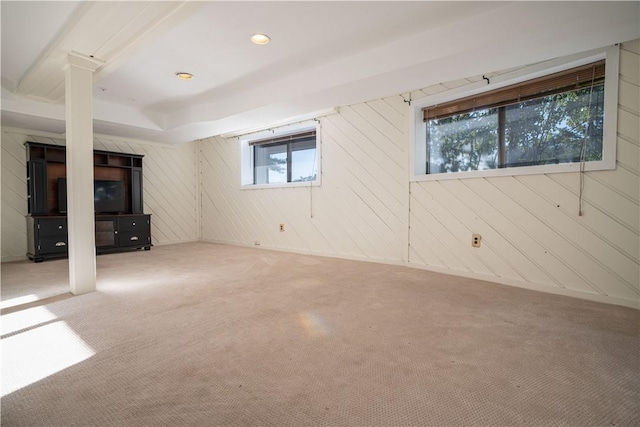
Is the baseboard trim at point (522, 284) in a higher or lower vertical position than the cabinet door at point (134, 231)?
lower

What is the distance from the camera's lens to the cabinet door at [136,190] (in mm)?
5301

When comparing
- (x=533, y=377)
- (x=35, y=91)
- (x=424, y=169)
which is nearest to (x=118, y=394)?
(x=533, y=377)

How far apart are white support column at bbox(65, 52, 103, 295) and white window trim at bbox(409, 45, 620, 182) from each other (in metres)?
3.39

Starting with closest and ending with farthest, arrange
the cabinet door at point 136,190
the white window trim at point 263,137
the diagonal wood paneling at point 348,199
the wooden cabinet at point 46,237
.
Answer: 1. the diagonal wood paneling at point 348,199
2. the wooden cabinet at point 46,237
3. the white window trim at point 263,137
4. the cabinet door at point 136,190

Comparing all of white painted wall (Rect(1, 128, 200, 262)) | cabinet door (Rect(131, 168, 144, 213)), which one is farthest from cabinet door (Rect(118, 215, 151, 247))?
white painted wall (Rect(1, 128, 200, 262))

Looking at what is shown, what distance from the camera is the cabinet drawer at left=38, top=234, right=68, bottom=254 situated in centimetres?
417

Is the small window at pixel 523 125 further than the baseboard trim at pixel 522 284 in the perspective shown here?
Yes

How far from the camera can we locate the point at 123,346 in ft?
5.65

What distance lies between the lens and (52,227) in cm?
425

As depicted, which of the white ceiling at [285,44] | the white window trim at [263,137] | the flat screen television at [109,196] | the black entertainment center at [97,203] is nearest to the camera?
the white ceiling at [285,44]

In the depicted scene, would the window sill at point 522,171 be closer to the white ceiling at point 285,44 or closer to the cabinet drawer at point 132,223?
the white ceiling at point 285,44

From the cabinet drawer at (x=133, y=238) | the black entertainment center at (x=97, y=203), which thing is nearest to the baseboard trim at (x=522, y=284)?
the cabinet drawer at (x=133, y=238)

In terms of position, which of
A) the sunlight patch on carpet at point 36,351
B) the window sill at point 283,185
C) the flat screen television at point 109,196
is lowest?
the sunlight patch on carpet at point 36,351

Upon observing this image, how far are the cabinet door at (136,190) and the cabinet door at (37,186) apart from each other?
1.16m
